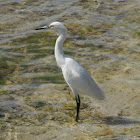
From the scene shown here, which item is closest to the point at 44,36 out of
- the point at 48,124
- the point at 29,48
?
the point at 29,48

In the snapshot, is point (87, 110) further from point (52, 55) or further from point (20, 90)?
point (52, 55)

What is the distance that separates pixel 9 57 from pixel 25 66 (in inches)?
22.7

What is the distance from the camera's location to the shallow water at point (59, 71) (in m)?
4.55

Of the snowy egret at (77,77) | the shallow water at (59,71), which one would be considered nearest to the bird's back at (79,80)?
the snowy egret at (77,77)

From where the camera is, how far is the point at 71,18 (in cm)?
923

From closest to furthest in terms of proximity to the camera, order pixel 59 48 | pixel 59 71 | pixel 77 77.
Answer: pixel 77 77, pixel 59 48, pixel 59 71

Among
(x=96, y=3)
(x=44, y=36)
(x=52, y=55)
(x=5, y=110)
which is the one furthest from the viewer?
(x=96, y=3)

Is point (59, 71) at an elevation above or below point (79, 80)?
below

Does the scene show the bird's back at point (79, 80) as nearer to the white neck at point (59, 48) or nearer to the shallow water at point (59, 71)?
the white neck at point (59, 48)

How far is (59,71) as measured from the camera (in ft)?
21.3

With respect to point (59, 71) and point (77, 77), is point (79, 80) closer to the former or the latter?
point (77, 77)

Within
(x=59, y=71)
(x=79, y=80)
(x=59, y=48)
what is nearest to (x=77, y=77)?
(x=79, y=80)

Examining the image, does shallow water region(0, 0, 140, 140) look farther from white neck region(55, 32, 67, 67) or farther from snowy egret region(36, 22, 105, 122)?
white neck region(55, 32, 67, 67)

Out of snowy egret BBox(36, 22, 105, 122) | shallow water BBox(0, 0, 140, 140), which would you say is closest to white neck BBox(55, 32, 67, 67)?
snowy egret BBox(36, 22, 105, 122)
